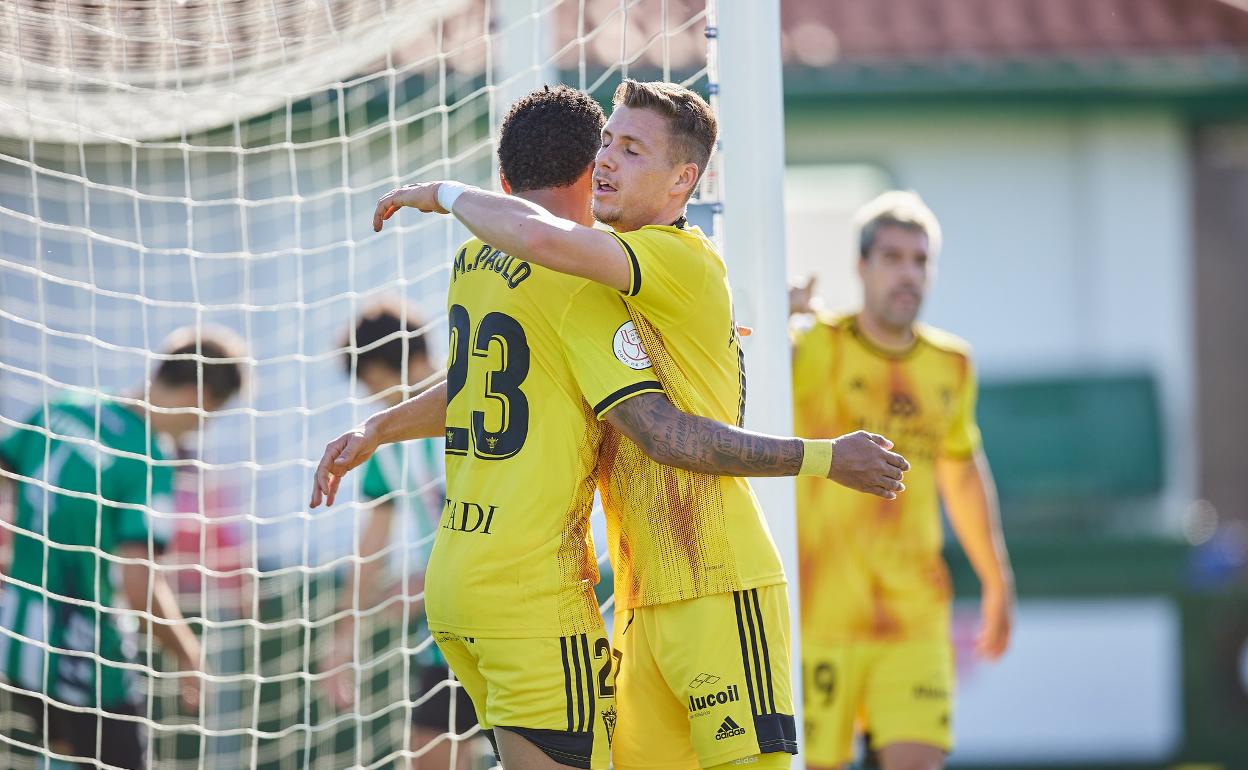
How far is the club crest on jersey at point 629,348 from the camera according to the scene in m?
3.11

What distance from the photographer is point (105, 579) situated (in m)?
5.50

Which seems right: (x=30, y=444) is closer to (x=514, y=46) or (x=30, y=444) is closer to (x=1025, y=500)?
(x=514, y=46)

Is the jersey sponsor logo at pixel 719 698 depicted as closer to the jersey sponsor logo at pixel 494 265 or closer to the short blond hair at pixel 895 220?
the jersey sponsor logo at pixel 494 265

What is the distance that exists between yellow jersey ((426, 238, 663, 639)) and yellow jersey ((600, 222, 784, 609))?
7 centimetres

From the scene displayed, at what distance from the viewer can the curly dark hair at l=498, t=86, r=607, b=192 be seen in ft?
10.5

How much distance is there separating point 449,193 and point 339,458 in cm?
81

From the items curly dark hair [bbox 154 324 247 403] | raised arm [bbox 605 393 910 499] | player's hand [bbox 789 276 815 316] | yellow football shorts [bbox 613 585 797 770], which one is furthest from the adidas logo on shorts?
curly dark hair [bbox 154 324 247 403]

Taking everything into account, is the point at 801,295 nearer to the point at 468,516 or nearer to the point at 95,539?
the point at 468,516

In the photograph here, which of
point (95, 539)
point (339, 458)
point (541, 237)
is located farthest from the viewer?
point (95, 539)

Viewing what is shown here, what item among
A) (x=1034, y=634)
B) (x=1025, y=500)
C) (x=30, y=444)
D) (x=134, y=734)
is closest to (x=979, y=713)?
(x=1034, y=634)

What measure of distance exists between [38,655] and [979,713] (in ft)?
17.4

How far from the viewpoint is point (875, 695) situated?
5168 mm

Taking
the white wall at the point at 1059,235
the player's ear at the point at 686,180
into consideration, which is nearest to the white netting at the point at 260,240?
the player's ear at the point at 686,180

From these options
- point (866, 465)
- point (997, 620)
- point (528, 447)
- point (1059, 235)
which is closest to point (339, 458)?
point (528, 447)
